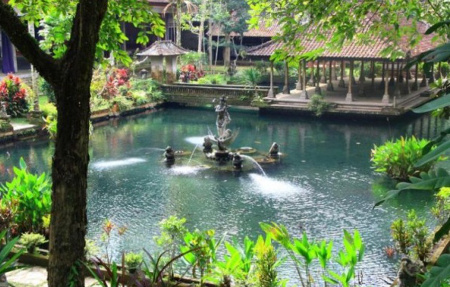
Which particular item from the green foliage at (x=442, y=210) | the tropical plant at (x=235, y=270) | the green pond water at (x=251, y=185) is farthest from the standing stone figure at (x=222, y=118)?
the tropical plant at (x=235, y=270)

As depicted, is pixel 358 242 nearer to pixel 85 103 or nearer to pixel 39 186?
pixel 85 103

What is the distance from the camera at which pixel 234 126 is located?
74.1 ft

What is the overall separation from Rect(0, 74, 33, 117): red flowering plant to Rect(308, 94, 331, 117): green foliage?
37.3 feet

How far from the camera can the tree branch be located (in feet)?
12.5

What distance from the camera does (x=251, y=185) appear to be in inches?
536

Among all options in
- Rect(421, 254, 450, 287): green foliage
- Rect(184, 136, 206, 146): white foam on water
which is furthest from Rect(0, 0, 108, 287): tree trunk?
Rect(184, 136, 206, 146): white foam on water

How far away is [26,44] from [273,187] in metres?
10.0

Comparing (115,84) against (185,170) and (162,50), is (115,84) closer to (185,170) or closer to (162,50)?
(162,50)

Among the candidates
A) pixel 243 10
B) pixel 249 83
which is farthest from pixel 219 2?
pixel 249 83

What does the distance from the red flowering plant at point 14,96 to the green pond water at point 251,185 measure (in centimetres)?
251

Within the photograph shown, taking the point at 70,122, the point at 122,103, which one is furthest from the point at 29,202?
the point at 122,103

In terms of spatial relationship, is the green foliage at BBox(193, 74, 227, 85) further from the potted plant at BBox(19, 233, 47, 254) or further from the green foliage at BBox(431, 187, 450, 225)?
the potted plant at BBox(19, 233, 47, 254)

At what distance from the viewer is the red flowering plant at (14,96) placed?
20.4 meters

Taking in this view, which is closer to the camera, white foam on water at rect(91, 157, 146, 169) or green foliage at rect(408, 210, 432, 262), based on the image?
green foliage at rect(408, 210, 432, 262)
